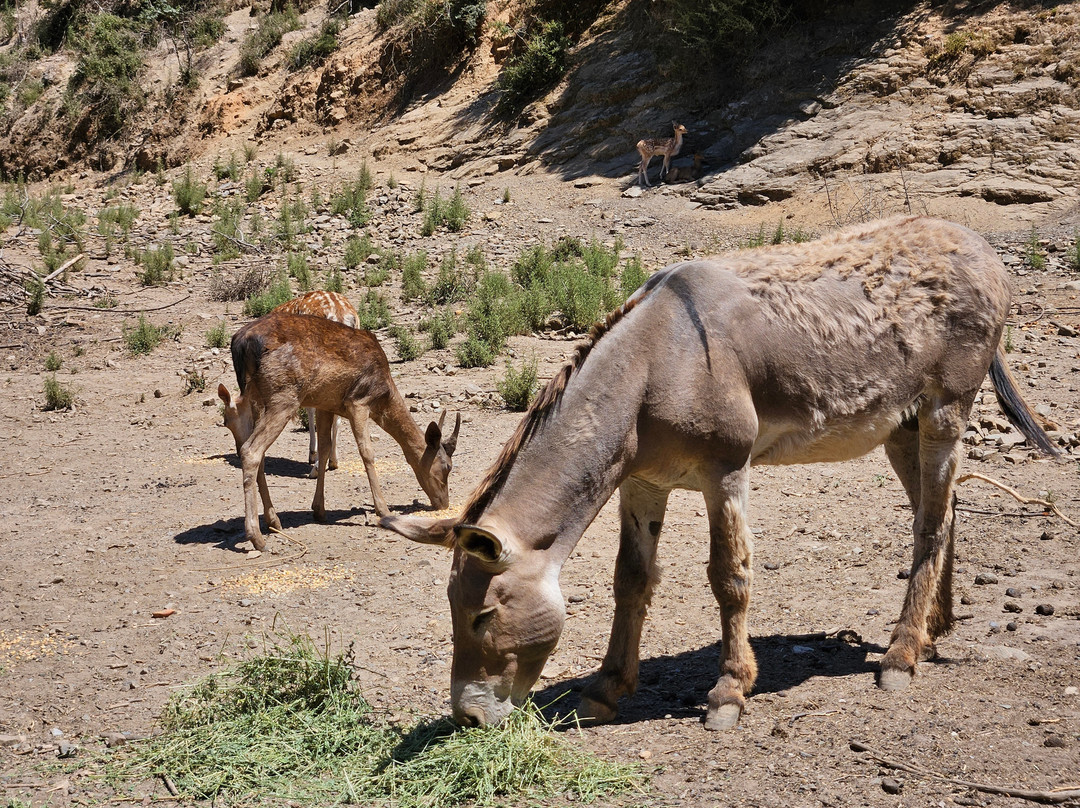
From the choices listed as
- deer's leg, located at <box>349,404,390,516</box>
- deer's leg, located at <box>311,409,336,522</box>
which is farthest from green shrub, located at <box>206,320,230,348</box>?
deer's leg, located at <box>349,404,390,516</box>

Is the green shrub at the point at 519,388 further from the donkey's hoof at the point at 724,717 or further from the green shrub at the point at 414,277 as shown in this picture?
the donkey's hoof at the point at 724,717

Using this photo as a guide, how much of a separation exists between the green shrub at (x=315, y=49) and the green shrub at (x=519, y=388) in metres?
20.0

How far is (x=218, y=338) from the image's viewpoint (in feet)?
46.5

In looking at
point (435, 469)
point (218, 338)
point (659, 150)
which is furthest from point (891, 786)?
point (659, 150)

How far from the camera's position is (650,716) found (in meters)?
4.94

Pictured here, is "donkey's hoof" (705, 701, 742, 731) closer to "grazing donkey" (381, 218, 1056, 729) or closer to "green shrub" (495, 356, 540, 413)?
"grazing donkey" (381, 218, 1056, 729)

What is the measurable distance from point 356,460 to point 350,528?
2160 mm

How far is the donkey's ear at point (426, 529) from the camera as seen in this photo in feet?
13.6

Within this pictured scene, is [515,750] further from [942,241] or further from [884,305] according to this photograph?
[942,241]

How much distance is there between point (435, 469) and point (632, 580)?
400 centimetres

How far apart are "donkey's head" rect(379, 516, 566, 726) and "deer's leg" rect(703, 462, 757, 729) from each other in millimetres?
915

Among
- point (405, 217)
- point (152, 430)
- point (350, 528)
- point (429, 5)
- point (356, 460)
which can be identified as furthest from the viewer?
point (429, 5)

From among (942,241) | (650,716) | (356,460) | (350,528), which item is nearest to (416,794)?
(650,716)

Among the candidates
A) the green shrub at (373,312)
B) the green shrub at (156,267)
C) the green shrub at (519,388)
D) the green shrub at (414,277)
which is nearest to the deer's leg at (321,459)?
the green shrub at (519,388)
